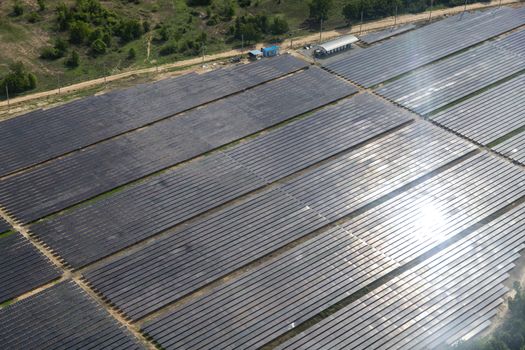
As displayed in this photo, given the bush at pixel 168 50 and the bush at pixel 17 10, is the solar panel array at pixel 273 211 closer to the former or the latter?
the bush at pixel 168 50

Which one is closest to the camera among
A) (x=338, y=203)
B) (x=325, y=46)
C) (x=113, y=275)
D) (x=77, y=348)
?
(x=77, y=348)

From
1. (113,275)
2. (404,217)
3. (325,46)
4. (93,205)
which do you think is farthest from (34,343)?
(325,46)

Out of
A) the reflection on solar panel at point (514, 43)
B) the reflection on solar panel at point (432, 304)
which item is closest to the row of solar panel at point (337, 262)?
the reflection on solar panel at point (432, 304)

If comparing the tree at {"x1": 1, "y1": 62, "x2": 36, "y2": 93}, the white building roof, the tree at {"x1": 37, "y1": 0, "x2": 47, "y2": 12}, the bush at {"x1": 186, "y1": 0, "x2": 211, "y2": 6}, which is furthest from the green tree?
the white building roof

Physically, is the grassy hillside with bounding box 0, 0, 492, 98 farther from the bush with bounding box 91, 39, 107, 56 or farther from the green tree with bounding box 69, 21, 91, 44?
the bush with bounding box 91, 39, 107, 56

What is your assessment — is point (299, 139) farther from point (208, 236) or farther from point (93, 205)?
point (93, 205)

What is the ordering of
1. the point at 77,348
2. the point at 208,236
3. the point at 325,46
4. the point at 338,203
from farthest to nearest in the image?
the point at 325,46
the point at 338,203
the point at 208,236
the point at 77,348
